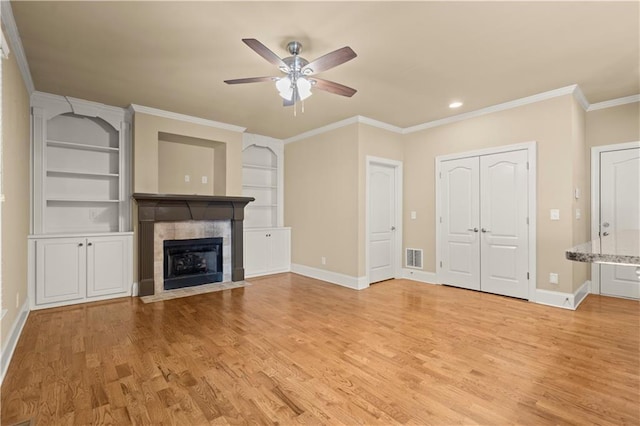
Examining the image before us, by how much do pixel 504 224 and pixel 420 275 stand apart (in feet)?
5.19

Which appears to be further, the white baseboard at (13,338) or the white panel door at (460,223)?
the white panel door at (460,223)

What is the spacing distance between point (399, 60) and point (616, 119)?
3.39 metres

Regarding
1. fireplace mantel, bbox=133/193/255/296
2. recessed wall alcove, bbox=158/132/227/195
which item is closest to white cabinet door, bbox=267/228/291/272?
fireplace mantel, bbox=133/193/255/296

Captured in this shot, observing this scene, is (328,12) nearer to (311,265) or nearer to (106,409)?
(106,409)

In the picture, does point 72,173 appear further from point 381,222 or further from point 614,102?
point 614,102

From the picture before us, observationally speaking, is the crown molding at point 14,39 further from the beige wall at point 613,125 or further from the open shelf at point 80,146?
the beige wall at point 613,125

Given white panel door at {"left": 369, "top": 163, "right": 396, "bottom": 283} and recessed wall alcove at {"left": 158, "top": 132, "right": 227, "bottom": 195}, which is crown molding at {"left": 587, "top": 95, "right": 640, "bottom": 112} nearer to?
white panel door at {"left": 369, "top": 163, "right": 396, "bottom": 283}

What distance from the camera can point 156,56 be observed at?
3.02 meters

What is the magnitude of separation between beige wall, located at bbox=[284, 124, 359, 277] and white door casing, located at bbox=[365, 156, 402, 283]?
11.3 inches

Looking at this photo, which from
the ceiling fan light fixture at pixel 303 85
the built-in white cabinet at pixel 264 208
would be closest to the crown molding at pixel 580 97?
the ceiling fan light fixture at pixel 303 85

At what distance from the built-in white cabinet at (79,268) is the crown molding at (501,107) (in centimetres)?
488

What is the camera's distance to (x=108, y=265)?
4250 millimetres

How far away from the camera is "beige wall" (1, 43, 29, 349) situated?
252cm

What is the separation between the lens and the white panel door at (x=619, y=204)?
13.5 feet
